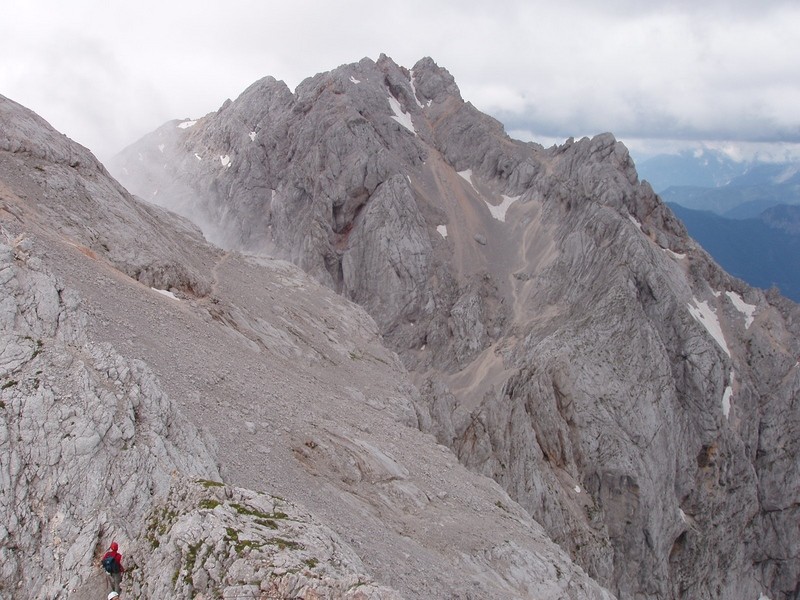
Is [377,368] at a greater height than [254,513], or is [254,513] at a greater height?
[377,368]

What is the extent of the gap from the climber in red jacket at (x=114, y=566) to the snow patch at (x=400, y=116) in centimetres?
11047

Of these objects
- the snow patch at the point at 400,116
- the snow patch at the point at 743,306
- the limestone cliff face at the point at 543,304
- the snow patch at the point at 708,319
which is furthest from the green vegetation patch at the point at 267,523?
the snow patch at the point at 400,116

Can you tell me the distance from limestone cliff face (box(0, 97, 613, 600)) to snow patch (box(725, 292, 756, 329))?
222 ft

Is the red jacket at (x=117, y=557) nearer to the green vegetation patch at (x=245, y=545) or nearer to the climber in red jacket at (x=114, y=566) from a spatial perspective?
the climber in red jacket at (x=114, y=566)

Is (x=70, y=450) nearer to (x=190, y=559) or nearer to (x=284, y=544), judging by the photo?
(x=190, y=559)

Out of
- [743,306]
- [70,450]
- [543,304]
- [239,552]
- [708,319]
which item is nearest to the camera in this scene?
[239,552]

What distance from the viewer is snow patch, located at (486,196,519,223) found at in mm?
109062

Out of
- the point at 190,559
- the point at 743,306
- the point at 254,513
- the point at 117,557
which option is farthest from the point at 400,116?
the point at 190,559

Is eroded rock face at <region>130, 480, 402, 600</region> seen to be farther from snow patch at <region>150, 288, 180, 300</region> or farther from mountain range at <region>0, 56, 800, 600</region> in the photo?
snow patch at <region>150, 288, 180, 300</region>

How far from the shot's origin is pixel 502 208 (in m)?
110

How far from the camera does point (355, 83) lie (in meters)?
112

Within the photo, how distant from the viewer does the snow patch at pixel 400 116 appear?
117 meters

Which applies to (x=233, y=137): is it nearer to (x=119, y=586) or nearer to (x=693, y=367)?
(x=693, y=367)

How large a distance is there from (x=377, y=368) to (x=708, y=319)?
62.3 m
